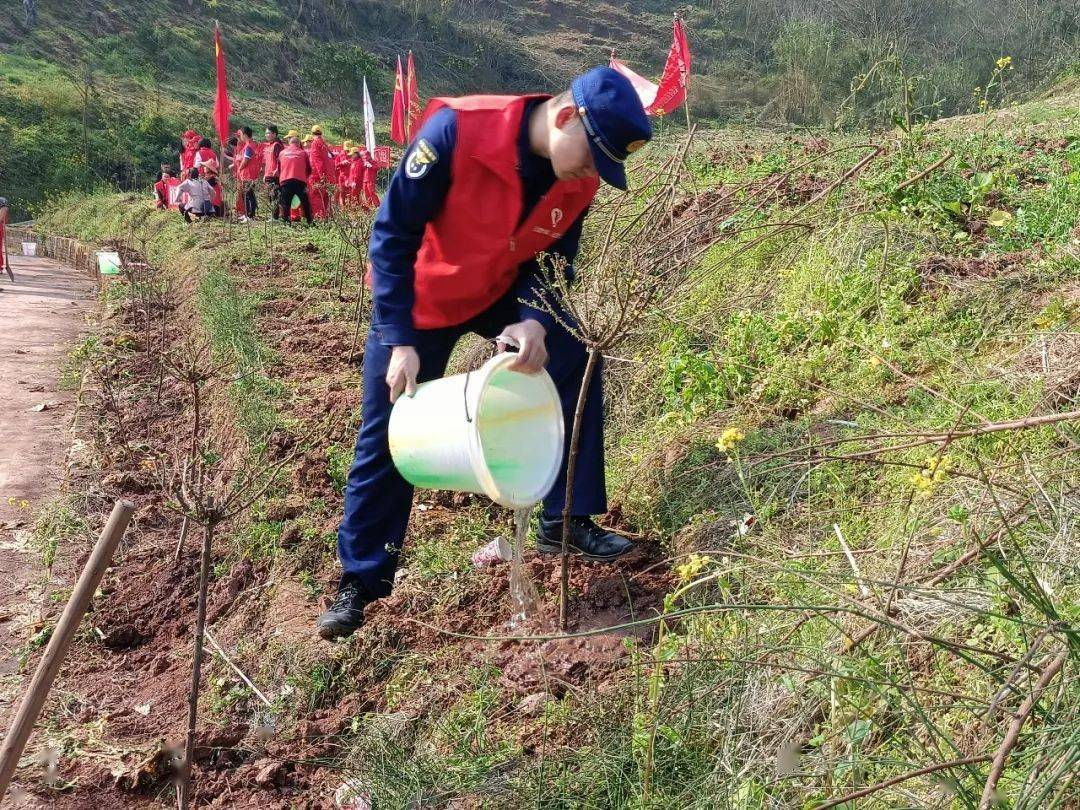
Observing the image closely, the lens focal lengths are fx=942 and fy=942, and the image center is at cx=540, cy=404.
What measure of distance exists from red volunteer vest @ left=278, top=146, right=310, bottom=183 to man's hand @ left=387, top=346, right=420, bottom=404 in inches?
474

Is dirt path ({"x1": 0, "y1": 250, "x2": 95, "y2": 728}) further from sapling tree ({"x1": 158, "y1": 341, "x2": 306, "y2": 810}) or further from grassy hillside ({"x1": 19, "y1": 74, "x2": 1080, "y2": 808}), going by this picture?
sapling tree ({"x1": 158, "y1": 341, "x2": 306, "y2": 810})

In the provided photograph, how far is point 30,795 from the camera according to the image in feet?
8.43

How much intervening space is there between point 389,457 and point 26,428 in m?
4.32

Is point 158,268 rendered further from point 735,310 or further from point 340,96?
point 340,96

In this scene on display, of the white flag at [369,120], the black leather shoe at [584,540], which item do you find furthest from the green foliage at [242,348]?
the white flag at [369,120]

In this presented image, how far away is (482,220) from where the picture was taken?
2674 millimetres

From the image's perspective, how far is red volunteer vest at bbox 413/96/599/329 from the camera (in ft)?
8.39

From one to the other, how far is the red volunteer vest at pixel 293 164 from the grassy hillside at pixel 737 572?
348 inches

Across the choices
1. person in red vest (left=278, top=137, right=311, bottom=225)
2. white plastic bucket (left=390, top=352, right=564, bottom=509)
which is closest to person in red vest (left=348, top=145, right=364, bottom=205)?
person in red vest (left=278, top=137, right=311, bottom=225)

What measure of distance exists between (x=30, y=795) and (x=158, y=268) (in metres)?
9.95

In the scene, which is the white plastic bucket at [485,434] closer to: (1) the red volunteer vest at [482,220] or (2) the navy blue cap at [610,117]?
(1) the red volunteer vest at [482,220]

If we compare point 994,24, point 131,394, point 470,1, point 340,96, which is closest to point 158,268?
point 131,394

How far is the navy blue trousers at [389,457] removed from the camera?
9.44ft

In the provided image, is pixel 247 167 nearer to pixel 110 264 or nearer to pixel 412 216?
pixel 110 264
